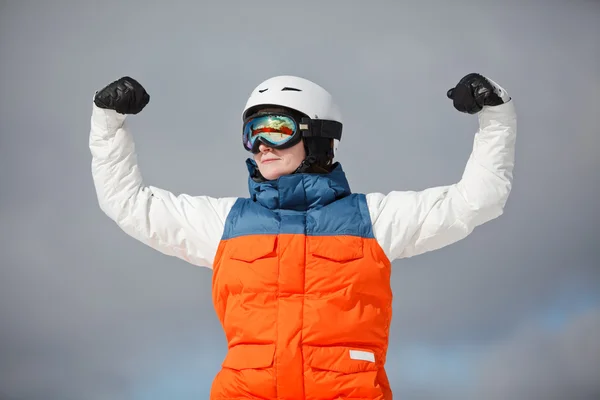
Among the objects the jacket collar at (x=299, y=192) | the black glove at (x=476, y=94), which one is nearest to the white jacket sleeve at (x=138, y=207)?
the jacket collar at (x=299, y=192)

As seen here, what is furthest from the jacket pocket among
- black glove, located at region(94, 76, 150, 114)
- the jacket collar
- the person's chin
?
black glove, located at region(94, 76, 150, 114)

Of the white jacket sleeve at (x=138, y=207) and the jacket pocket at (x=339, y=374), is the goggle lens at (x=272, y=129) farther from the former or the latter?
the jacket pocket at (x=339, y=374)

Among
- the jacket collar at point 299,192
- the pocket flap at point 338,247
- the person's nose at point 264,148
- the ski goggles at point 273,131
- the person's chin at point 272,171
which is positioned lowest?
the pocket flap at point 338,247

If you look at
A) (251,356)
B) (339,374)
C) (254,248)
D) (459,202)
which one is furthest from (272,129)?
(339,374)

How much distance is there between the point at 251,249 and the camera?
11.6 feet

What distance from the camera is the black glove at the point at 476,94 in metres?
3.44

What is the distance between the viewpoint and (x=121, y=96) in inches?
142

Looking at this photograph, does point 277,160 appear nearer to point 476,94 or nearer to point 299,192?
point 299,192

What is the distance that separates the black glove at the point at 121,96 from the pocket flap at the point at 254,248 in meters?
0.77

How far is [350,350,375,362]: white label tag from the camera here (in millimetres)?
3400

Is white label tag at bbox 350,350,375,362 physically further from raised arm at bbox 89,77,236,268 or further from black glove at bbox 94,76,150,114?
black glove at bbox 94,76,150,114

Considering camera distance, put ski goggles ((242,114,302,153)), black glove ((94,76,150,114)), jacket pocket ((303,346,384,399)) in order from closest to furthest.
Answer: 1. jacket pocket ((303,346,384,399))
2. black glove ((94,76,150,114))
3. ski goggles ((242,114,302,153))

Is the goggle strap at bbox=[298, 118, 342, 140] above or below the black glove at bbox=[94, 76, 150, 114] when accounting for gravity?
below

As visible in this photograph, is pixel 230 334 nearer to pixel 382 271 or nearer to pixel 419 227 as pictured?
pixel 382 271
